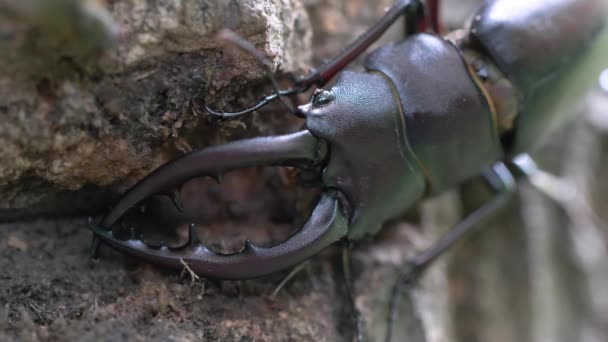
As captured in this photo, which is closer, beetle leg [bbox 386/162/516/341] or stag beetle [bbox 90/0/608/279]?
stag beetle [bbox 90/0/608/279]

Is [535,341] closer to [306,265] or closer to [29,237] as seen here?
[306,265]

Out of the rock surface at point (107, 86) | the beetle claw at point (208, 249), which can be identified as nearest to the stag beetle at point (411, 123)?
the beetle claw at point (208, 249)

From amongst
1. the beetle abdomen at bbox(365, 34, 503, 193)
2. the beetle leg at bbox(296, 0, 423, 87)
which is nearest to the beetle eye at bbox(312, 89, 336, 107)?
the beetle leg at bbox(296, 0, 423, 87)

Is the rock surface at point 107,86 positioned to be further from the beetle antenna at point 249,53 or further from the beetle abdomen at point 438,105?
the beetle abdomen at point 438,105

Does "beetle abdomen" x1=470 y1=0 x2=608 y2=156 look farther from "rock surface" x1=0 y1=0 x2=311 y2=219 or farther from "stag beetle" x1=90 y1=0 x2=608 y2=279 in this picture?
"rock surface" x1=0 y1=0 x2=311 y2=219

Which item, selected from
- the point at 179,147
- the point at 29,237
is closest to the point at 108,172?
the point at 179,147

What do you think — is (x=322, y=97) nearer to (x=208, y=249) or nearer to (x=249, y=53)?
(x=249, y=53)

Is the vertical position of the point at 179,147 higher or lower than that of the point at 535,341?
higher
